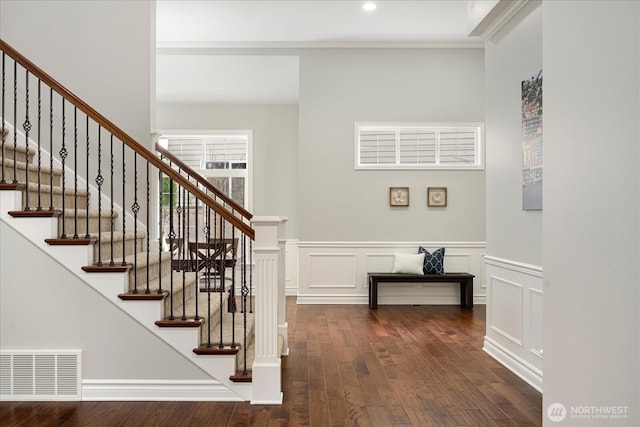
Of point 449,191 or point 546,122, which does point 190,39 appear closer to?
point 449,191

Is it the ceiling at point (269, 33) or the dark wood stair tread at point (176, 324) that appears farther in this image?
the ceiling at point (269, 33)

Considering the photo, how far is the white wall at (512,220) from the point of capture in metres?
3.54

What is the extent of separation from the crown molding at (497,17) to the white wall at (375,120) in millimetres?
2597

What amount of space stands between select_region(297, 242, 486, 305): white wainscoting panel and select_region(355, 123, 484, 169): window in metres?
1.15

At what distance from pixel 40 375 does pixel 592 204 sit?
3.30 m

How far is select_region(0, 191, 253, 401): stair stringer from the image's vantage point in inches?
122

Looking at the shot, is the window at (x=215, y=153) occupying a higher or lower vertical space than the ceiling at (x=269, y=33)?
lower

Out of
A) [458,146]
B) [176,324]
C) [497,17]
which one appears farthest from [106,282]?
[458,146]

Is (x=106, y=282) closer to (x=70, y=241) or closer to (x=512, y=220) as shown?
(x=70, y=241)

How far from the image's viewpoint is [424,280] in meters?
6.55

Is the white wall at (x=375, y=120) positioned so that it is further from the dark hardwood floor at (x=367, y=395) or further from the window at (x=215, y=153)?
the window at (x=215, y=153)

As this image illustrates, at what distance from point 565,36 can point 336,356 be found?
339 centimetres

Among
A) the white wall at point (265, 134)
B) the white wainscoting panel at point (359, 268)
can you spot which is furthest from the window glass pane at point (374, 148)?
the white wall at point (265, 134)

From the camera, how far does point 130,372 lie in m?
3.17
